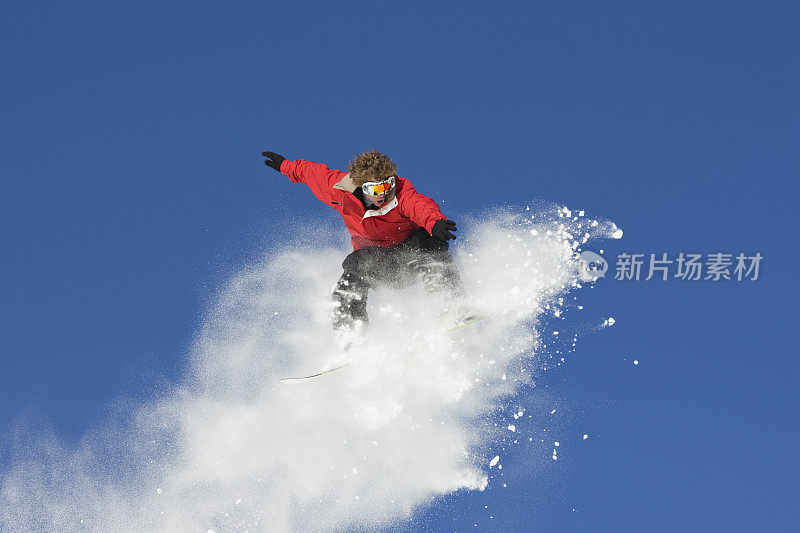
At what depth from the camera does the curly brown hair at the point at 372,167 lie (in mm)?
5332

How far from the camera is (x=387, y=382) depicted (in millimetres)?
6531

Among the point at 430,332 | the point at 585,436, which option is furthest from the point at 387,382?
the point at 585,436

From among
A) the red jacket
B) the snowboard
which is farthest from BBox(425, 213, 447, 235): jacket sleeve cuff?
the snowboard

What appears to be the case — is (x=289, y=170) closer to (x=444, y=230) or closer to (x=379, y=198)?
(x=379, y=198)

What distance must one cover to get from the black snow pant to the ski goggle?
2.14 feet

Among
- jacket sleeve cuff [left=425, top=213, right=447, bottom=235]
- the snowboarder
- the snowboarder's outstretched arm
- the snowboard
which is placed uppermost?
the snowboarder's outstretched arm

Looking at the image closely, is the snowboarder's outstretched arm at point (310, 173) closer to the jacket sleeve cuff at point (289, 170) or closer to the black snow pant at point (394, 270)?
the jacket sleeve cuff at point (289, 170)

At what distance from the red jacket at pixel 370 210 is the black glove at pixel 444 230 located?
0.42ft

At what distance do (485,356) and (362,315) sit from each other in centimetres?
132

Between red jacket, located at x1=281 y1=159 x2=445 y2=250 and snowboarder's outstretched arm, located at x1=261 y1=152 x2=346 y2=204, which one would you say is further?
snowboarder's outstretched arm, located at x1=261 y1=152 x2=346 y2=204

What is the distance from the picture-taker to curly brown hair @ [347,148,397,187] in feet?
17.5

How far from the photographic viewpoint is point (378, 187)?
5379mm

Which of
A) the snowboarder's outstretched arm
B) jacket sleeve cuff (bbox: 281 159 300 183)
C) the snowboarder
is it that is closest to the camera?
the snowboarder

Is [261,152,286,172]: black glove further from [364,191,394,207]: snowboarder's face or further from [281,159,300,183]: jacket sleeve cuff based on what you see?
[364,191,394,207]: snowboarder's face
